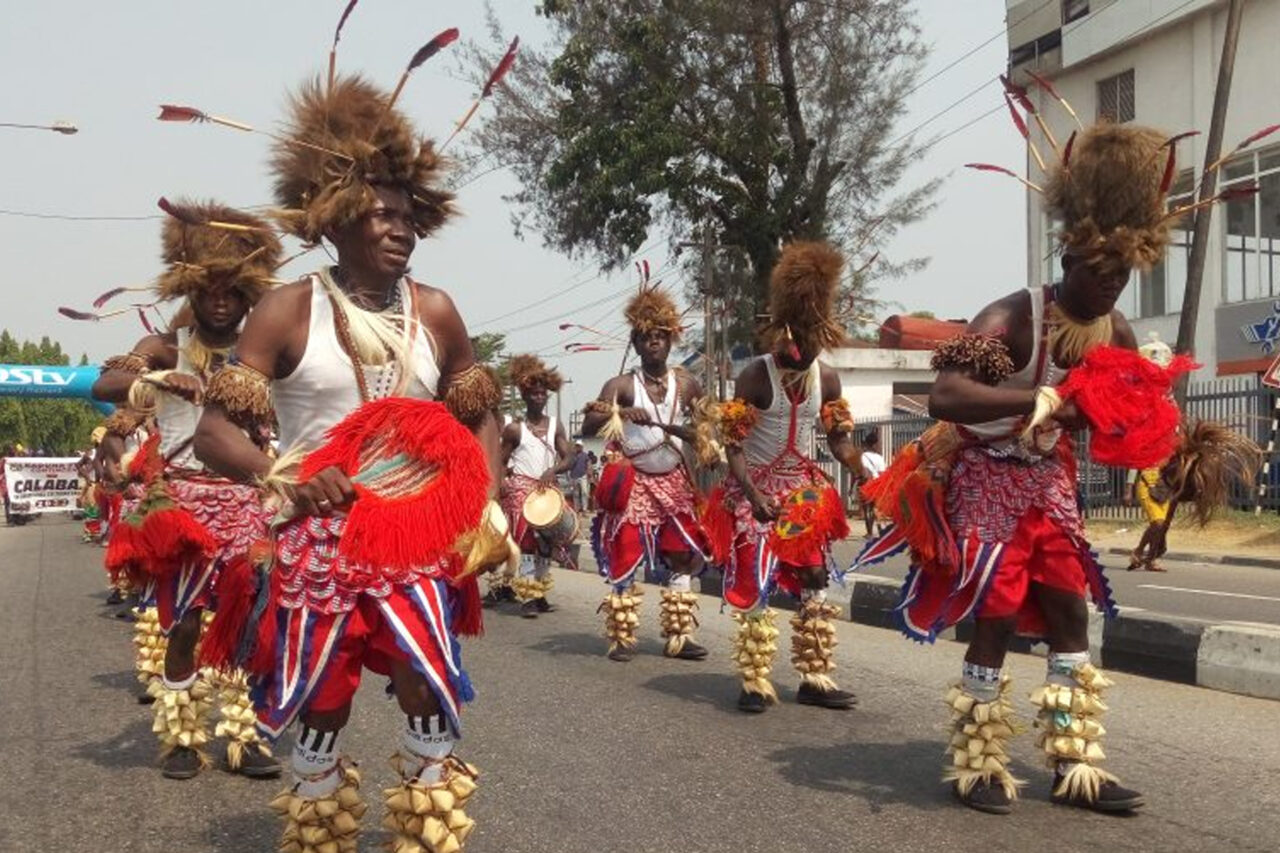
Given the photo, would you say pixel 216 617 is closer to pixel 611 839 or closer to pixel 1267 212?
pixel 611 839

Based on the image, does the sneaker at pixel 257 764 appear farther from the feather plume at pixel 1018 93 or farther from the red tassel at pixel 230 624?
the feather plume at pixel 1018 93

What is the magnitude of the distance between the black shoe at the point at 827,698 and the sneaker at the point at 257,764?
274 centimetres

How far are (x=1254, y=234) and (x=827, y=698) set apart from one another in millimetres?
23528

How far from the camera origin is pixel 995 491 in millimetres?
4871

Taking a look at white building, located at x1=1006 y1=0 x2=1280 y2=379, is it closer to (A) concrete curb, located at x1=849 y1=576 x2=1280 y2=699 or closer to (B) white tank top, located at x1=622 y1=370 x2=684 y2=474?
(B) white tank top, located at x1=622 y1=370 x2=684 y2=474

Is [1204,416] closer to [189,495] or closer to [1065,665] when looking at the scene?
[1065,665]

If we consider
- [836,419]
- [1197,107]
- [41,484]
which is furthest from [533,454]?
[41,484]

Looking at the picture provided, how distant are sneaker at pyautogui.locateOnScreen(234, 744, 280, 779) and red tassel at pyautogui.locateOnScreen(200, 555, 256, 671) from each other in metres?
1.79

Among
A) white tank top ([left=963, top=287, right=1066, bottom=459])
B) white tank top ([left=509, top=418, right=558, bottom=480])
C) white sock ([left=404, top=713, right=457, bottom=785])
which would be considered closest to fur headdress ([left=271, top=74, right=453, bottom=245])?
white sock ([left=404, top=713, right=457, bottom=785])

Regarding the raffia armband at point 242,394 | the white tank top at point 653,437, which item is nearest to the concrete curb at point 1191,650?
the white tank top at point 653,437

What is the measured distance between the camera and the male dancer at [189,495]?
5684 mm

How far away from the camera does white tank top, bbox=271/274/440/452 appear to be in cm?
367

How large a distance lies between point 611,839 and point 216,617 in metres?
1.53

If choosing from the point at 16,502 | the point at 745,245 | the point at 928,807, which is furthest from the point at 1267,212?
→ the point at 16,502
